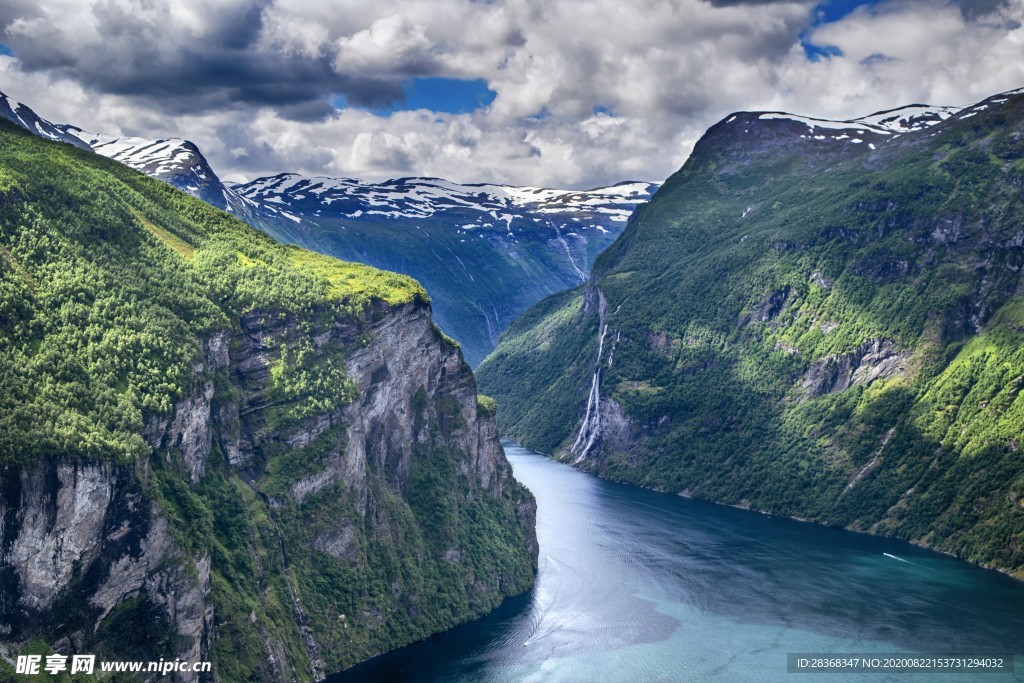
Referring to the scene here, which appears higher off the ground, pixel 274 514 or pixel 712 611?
pixel 274 514

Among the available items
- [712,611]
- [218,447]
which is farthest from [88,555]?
[712,611]

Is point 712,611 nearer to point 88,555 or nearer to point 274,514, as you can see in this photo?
point 274,514

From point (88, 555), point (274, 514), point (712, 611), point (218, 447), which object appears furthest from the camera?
point (712, 611)

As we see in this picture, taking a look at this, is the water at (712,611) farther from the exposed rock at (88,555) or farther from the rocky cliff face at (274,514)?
the exposed rock at (88,555)

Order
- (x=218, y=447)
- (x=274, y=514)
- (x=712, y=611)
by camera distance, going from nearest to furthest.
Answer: (x=218, y=447), (x=274, y=514), (x=712, y=611)

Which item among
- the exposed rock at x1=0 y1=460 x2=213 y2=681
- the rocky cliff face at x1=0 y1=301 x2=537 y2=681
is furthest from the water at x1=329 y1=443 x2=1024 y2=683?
the exposed rock at x1=0 y1=460 x2=213 y2=681

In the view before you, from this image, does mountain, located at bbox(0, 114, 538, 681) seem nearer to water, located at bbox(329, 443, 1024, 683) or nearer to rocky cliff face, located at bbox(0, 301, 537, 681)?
rocky cliff face, located at bbox(0, 301, 537, 681)

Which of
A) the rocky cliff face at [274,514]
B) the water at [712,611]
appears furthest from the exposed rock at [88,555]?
the water at [712,611]
